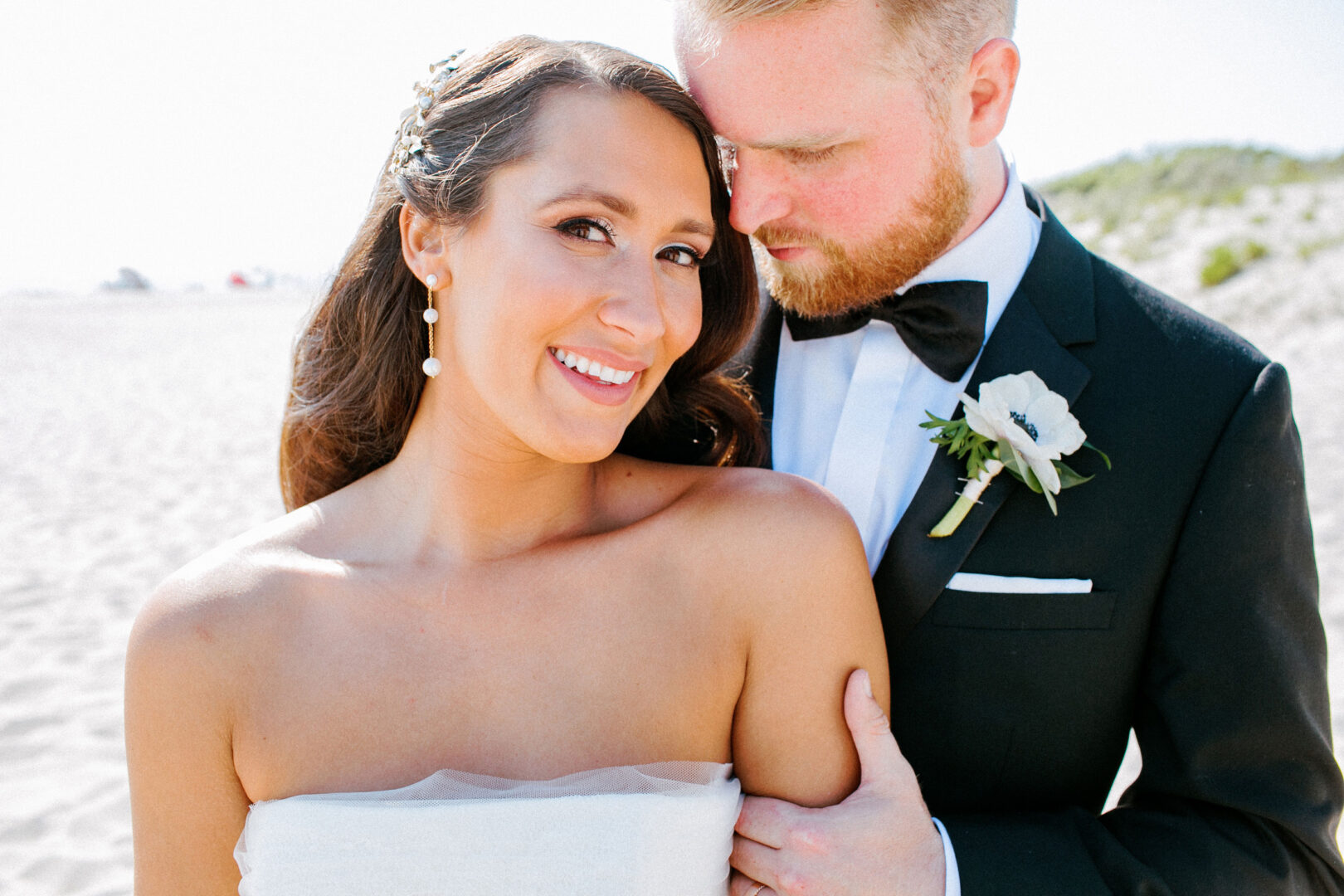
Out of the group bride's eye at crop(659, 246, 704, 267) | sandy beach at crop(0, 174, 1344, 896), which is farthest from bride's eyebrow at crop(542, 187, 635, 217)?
sandy beach at crop(0, 174, 1344, 896)

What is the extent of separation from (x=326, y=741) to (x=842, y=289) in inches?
67.0

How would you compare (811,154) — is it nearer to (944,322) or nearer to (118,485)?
(944,322)

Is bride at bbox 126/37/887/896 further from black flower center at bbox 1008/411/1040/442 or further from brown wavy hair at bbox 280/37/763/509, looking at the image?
black flower center at bbox 1008/411/1040/442

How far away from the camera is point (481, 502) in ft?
7.57

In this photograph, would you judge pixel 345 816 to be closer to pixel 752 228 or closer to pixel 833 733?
pixel 833 733

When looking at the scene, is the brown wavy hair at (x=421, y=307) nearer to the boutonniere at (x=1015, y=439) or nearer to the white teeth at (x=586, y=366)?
the white teeth at (x=586, y=366)

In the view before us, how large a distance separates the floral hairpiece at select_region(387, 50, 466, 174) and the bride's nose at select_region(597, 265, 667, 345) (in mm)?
611

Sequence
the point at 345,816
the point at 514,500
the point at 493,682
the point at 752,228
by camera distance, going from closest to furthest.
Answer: the point at 345,816 → the point at 493,682 → the point at 514,500 → the point at 752,228

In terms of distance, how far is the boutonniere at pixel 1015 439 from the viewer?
2.06 meters

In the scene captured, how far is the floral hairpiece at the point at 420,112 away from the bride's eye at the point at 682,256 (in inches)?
24.2

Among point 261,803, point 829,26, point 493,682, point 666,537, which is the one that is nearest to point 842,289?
point 829,26

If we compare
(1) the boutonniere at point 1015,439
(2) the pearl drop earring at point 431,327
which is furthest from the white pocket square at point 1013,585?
(2) the pearl drop earring at point 431,327

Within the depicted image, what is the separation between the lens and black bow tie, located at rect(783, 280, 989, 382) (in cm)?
240

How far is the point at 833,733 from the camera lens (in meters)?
2.02
